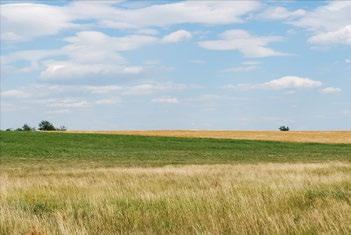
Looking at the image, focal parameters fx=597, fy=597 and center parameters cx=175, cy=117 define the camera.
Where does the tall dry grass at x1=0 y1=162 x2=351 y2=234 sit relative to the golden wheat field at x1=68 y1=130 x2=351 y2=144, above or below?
below

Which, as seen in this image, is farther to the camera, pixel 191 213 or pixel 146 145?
pixel 146 145

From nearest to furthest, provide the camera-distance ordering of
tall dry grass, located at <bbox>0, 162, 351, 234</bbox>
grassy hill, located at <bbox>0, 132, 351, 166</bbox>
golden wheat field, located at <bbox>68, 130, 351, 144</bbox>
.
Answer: tall dry grass, located at <bbox>0, 162, 351, 234</bbox>
grassy hill, located at <bbox>0, 132, 351, 166</bbox>
golden wheat field, located at <bbox>68, 130, 351, 144</bbox>

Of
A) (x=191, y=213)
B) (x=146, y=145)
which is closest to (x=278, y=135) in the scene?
(x=146, y=145)

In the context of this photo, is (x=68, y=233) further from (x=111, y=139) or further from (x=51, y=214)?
(x=111, y=139)

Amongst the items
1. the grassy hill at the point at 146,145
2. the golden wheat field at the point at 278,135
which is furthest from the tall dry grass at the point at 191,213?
the golden wheat field at the point at 278,135

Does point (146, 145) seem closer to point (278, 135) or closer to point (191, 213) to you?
point (278, 135)

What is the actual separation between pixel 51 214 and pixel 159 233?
2.69 meters

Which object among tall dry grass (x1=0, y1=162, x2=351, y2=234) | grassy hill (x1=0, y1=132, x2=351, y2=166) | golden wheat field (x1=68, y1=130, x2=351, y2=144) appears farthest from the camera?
golden wheat field (x1=68, y1=130, x2=351, y2=144)

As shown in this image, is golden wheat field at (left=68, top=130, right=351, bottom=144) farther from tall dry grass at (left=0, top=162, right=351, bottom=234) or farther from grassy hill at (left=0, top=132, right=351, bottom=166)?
tall dry grass at (left=0, top=162, right=351, bottom=234)

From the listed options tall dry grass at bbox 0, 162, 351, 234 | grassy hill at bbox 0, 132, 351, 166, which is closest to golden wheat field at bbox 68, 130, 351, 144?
grassy hill at bbox 0, 132, 351, 166

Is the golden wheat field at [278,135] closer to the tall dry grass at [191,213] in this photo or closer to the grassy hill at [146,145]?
the grassy hill at [146,145]

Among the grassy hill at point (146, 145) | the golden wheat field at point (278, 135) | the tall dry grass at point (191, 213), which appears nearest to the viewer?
the tall dry grass at point (191, 213)

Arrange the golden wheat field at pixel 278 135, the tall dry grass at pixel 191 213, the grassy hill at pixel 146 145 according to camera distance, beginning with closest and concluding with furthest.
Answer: the tall dry grass at pixel 191 213
the grassy hill at pixel 146 145
the golden wheat field at pixel 278 135

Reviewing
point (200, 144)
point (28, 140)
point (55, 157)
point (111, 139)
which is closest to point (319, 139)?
point (200, 144)
